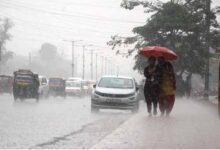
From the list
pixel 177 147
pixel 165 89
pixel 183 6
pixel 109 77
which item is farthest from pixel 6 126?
pixel 183 6

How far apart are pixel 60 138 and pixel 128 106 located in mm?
12048

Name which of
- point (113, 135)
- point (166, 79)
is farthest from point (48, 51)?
point (113, 135)

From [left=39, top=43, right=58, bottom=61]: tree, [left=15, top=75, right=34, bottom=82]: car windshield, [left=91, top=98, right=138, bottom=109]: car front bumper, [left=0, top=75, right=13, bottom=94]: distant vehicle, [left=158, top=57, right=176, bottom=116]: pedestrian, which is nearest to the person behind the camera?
[left=158, top=57, right=176, bottom=116]: pedestrian

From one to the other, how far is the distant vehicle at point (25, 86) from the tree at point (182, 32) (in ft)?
44.9

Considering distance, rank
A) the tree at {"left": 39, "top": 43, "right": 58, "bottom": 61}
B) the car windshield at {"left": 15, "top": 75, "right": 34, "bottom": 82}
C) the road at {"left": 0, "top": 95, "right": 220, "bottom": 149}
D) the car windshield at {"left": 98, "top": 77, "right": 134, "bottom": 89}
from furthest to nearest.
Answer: the tree at {"left": 39, "top": 43, "right": 58, "bottom": 61} → the car windshield at {"left": 15, "top": 75, "right": 34, "bottom": 82} → the car windshield at {"left": 98, "top": 77, "right": 134, "bottom": 89} → the road at {"left": 0, "top": 95, "right": 220, "bottom": 149}

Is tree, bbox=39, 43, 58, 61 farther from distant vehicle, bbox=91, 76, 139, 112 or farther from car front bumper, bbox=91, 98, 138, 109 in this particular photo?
car front bumper, bbox=91, 98, 138, 109

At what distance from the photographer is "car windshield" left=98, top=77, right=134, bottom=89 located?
27656mm

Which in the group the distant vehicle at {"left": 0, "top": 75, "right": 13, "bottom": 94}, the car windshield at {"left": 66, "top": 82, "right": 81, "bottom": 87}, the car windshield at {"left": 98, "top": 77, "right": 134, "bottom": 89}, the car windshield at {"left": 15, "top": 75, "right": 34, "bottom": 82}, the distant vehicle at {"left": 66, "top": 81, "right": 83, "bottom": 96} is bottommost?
the distant vehicle at {"left": 66, "top": 81, "right": 83, "bottom": 96}

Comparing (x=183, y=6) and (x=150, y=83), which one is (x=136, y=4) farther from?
(x=150, y=83)

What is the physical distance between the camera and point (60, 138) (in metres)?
14.3

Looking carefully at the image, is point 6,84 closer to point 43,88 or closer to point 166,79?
point 43,88

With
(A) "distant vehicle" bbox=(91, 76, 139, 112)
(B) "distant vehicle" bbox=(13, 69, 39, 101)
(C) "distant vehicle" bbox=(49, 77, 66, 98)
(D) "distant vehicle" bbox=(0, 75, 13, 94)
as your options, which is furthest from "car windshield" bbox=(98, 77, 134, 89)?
(C) "distant vehicle" bbox=(49, 77, 66, 98)

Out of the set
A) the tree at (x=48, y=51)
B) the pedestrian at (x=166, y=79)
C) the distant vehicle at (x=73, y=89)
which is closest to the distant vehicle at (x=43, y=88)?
the distant vehicle at (x=73, y=89)

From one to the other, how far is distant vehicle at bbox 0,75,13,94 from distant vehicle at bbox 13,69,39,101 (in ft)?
49.5
